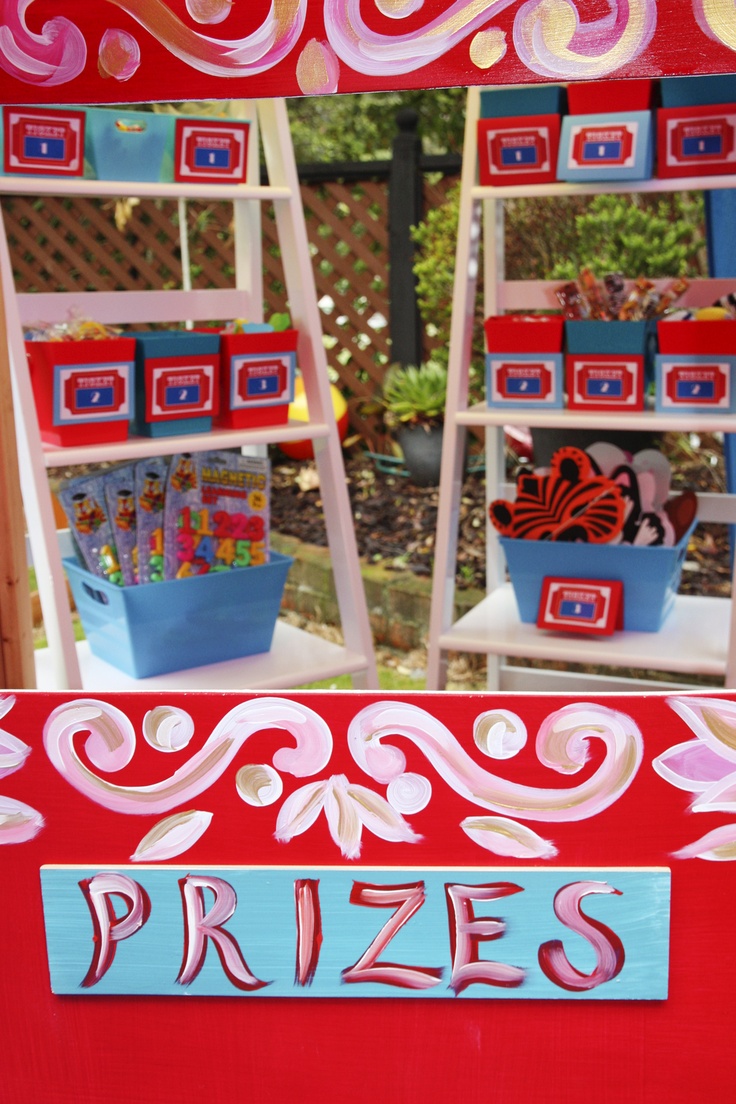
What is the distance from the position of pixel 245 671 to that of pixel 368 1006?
1.07m

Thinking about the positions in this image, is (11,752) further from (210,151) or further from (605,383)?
(605,383)

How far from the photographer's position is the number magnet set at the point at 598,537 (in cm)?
187

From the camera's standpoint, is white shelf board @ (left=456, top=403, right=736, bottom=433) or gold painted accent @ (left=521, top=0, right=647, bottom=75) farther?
white shelf board @ (left=456, top=403, right=736, bottom=433)

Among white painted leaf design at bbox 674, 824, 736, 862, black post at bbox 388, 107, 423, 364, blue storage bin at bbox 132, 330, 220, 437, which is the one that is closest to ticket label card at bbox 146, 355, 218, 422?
blue storage bin at bbox 132, 330, 220, 437

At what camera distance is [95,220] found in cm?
489

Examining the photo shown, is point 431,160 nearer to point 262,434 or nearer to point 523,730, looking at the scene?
point 262,434

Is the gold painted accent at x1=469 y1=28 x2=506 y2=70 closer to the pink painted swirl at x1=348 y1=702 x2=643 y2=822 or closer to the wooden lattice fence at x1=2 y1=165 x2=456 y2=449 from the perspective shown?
the pink painted swirl at x1=348 y1=702 x2=643 y2=822

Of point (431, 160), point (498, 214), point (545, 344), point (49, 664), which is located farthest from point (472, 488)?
point (49, 664)

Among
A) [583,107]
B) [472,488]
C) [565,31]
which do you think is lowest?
[472,488]

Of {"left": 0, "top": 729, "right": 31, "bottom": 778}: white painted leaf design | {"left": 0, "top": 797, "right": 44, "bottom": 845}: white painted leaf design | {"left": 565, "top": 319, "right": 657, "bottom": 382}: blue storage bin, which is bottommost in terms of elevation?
{"left": 0, "top": 797, "right": 44, "bottom": 845}: white painted leaf design

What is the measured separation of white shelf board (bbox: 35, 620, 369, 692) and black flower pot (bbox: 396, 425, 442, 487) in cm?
196

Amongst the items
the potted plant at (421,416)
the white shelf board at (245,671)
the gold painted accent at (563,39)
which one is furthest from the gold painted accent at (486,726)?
the potted plant at (421,416)

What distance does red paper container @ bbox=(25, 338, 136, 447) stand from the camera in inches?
61.5

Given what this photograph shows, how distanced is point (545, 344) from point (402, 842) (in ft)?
4.05
